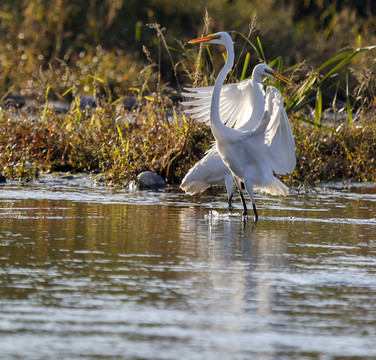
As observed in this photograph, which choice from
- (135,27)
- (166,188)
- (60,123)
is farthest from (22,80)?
(166,188)

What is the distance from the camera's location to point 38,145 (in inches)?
477

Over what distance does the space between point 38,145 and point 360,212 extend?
5356mm

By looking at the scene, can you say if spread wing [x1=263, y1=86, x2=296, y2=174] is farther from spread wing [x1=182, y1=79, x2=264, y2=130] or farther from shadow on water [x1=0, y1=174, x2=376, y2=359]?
spread wing [x1=182, y1=79, x2=264, y2=130]

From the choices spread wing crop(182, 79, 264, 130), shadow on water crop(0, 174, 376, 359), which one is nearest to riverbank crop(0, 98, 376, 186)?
spread wing crop(182, 79, 264, 130)

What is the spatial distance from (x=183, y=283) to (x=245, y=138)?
3491mm

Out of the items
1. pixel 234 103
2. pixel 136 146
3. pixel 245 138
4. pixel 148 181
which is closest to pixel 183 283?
pixel 245 138

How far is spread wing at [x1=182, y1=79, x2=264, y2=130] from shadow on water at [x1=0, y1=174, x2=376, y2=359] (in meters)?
1.32

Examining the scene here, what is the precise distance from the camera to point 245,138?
26.9 feet

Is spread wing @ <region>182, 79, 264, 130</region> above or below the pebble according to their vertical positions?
above

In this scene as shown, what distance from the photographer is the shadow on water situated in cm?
376

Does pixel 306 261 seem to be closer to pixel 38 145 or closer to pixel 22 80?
pixel 38 145

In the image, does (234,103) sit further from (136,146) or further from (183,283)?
(183,283)

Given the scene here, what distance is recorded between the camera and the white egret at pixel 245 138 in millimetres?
7945

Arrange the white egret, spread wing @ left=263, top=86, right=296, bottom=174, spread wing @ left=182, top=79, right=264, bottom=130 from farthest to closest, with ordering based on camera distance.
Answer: spread wing @ left=182, top=79, right=264, bottom=130 → the white egret → spread wing @ left=263, top=86, right=296, bottom=174
